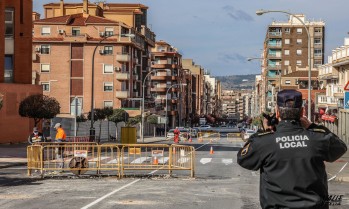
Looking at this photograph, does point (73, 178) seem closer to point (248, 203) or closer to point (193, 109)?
point (248, 203)

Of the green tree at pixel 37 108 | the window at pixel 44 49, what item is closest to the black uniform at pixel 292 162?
the green tree at pixel 37 108

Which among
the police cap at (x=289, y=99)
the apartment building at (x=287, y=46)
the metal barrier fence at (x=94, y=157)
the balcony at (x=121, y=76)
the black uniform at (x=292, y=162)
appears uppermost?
the apartment building at (x=287, y=46)

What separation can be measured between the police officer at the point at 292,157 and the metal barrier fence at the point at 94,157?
16.8 m

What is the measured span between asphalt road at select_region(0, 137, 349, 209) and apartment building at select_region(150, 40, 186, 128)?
102 m

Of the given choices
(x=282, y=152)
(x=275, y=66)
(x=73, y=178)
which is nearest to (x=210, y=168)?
(x=73, y=178)

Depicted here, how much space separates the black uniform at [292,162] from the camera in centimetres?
472

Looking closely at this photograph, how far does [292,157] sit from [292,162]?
36mm

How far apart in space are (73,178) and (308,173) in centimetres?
1667

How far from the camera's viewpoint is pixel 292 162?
477cm

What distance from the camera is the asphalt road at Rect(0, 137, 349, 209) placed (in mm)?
14016

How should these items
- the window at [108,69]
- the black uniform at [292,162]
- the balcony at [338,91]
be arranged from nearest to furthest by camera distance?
the black uniform at [292,162] → the balcony at [338,91] → the window at [108,69]

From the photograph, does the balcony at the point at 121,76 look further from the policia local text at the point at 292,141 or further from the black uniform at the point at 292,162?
the policia local text at the point at 292,141

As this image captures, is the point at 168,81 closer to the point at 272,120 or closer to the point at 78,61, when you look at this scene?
the point at 78,61

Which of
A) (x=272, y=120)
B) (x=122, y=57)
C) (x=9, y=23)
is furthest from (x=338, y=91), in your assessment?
(x=272, y=120)
